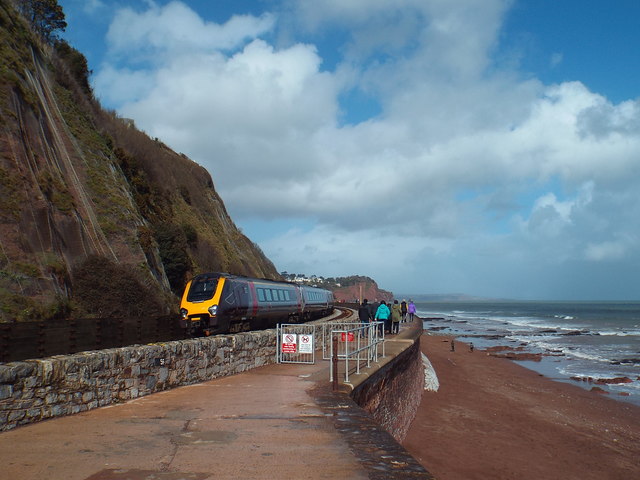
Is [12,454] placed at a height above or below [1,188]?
below

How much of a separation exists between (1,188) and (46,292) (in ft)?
12.8

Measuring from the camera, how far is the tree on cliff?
29794mm

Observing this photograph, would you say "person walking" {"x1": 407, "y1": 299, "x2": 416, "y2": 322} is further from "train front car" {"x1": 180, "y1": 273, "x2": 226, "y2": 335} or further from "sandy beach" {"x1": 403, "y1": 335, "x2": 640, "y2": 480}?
"train front car" {"x1": 180, "y1": 273, "x2": 226, "y2": 335}

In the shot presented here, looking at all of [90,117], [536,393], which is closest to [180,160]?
[90,117]

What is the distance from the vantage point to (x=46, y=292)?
17609mm

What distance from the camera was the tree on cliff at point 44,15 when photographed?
29.8 meters

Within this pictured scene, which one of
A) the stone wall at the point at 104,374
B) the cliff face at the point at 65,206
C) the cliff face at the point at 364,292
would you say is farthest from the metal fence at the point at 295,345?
the cliff face at the point at 364,292

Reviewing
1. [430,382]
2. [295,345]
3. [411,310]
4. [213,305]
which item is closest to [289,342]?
[295,345]

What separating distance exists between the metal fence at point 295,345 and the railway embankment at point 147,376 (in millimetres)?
262

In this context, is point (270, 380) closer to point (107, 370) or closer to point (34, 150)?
point (107, 370)

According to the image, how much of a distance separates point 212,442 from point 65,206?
18.1 metres

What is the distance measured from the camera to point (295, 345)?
13.8 m

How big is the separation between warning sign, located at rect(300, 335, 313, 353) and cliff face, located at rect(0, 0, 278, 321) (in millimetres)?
8506

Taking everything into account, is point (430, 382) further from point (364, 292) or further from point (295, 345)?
point (364, 292)
